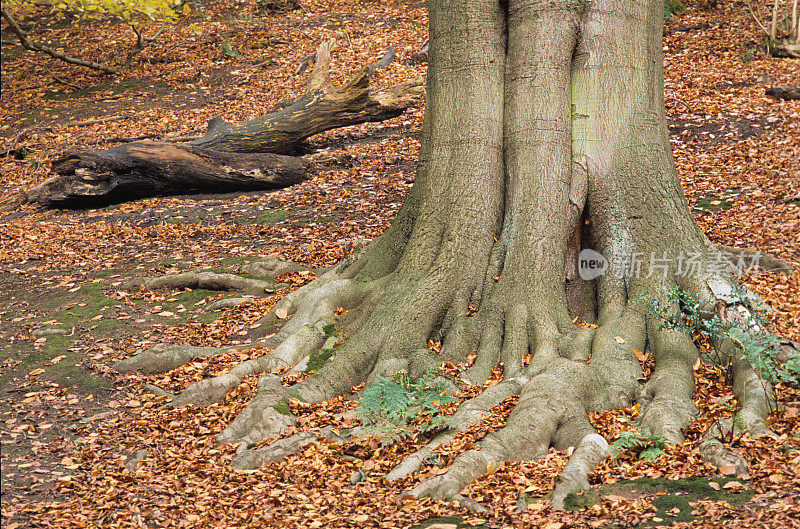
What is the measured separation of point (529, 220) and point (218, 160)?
7572 millimetres

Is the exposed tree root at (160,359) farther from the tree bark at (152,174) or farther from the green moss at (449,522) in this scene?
the tree bark at (152,174)

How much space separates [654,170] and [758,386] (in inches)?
82.4

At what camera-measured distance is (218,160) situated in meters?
12.0

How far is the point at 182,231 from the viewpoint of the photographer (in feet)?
34.2

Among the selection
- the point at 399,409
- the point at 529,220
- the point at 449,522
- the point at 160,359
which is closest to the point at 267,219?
the point at 160,359

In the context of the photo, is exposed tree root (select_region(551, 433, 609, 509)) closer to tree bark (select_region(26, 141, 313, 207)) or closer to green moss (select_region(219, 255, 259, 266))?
green moss (select_region(219, 255, 259, 266))

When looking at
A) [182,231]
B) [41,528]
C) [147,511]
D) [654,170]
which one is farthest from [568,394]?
[182,231]

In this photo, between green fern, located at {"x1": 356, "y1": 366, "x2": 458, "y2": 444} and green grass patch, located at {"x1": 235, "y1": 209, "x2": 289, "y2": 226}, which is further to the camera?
green grass patch, located at {"x1": 235, "y1": 209, "x2": 289, "y2": 226}

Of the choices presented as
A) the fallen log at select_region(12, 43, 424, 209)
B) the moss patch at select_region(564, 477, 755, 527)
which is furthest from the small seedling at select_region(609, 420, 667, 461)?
the fallen log at select_region(12, 43, 424, 209)

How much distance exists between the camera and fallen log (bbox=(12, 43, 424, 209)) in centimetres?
1146

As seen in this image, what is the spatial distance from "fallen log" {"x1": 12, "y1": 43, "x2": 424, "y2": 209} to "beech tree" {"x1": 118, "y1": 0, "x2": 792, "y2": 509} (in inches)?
234

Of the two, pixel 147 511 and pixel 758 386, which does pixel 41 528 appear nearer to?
pixel 147 511

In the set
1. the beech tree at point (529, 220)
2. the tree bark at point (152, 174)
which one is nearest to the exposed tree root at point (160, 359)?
the beech tree at point (529, 220)

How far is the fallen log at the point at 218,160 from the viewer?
37.6 feet
